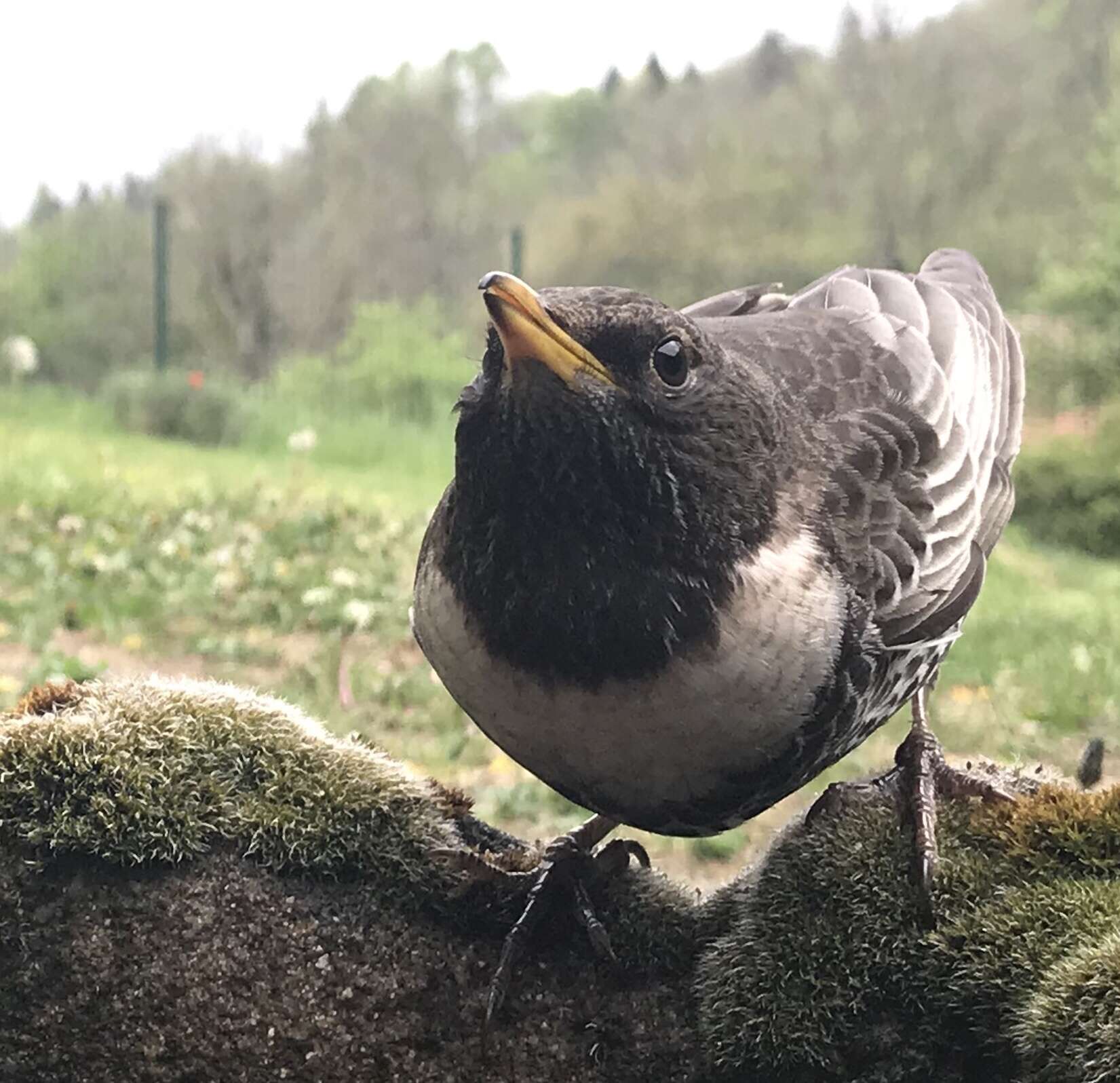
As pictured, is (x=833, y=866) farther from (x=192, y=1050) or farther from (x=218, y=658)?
(x=218, y=658)

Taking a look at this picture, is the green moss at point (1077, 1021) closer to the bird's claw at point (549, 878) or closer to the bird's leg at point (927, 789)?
the bird's leg at point (927, 789)

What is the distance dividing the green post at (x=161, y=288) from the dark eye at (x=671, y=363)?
7.94m

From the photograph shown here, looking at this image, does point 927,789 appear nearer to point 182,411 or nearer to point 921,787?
point 921,787

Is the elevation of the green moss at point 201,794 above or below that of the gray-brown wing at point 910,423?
below

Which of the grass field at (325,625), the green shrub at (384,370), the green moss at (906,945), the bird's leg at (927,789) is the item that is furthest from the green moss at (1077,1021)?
the green shrub at (384,370)

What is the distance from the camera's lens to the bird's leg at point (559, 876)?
4.34 ft

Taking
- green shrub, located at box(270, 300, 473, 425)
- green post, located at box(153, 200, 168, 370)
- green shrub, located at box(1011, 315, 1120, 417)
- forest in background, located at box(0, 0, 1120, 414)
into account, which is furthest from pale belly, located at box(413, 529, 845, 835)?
green shrub, located at box(1011, 315, 1120, 417)

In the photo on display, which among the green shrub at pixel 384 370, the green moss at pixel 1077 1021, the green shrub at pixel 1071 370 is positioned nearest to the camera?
the green moss at pixel 1077 1021

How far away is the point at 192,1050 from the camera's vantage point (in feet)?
4.22

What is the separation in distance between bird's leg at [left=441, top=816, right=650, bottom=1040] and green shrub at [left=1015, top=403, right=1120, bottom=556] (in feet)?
21.6

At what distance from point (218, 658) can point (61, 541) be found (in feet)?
4.13

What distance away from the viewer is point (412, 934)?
1.36 metres

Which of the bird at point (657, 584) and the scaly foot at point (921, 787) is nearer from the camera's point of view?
the bird at point (657, 584)

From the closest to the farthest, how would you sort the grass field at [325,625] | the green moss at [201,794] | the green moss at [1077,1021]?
1. the green moss at [1077,1021]
2. the green moss at [201,794]
3. the grass field at [325,625]
